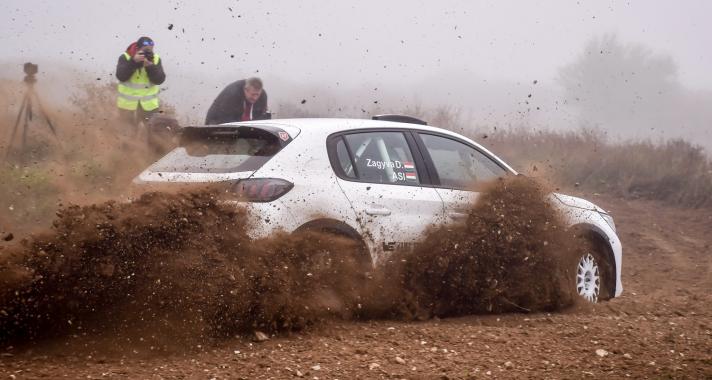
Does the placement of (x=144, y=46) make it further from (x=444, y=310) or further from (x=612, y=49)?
(x=612, y=49)

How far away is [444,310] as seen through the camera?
23.7 ft

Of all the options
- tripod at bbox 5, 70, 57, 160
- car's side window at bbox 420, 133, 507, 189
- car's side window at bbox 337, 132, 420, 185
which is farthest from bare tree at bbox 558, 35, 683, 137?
car's side window at bbox 337, 132, 420, 185

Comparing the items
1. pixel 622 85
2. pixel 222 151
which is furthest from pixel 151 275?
pixel 622 85

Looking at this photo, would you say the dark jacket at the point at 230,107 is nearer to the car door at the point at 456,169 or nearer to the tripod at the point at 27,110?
the tripod at the point at 27,110

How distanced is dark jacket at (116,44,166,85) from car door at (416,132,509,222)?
526 cm

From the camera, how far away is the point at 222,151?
6801 millimetres

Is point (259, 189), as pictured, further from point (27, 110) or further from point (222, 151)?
point (27, 110)

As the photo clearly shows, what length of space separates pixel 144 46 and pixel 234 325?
6830mm

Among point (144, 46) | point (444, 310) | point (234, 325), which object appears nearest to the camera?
point (234, 325)

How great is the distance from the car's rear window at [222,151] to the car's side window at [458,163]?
1.58 m

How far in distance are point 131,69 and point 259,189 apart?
6146 millimetres

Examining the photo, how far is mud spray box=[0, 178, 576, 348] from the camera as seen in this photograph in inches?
216

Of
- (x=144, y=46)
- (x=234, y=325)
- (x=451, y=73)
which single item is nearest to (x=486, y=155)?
(x=234, y=325)

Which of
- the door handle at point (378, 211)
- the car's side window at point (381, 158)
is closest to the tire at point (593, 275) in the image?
the car's side window at point (381, 158)
